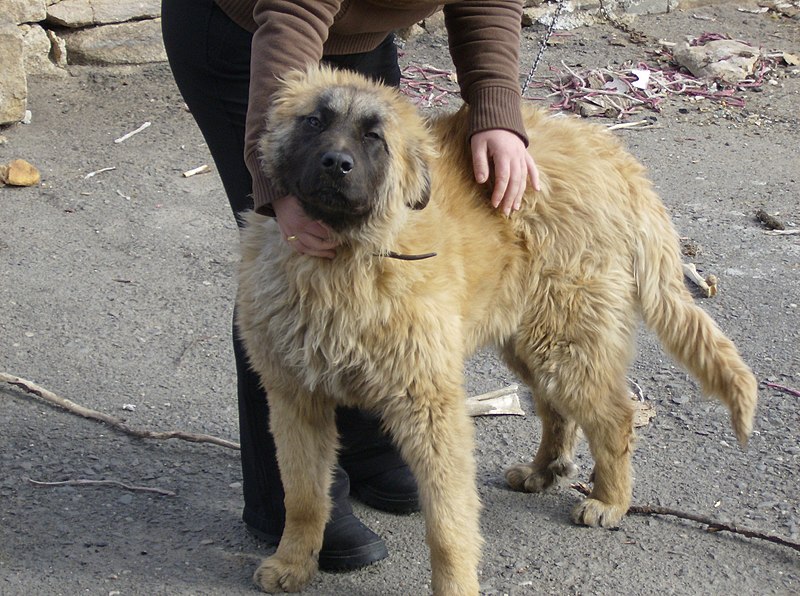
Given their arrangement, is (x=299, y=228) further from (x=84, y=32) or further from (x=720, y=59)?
(x=720, y=59)

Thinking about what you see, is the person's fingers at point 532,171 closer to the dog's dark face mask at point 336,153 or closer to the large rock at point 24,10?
the dog's dark face mask at point 336,153

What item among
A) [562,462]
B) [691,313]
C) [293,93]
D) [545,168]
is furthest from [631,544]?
[293,93]

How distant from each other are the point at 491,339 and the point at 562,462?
26.8 inches

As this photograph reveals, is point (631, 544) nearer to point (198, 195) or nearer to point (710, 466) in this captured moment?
point (710, 466)

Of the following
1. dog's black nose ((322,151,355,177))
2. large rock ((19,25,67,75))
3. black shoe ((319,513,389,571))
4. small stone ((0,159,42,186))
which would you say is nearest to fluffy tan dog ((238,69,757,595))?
dog's black nose ((322,151,355,177))

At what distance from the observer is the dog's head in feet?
8.79

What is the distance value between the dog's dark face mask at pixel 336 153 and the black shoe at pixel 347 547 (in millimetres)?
1061

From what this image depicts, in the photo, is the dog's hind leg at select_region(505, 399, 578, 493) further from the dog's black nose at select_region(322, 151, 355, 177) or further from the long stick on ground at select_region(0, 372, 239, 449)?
the dog's black nose at select_region(322, 151, 355, 177)

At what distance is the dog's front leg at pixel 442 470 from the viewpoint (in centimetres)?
296

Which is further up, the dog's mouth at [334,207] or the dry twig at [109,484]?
the dog's mouth at [334,207]

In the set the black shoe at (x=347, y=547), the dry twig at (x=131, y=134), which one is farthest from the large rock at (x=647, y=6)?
the black shoe at (x=347, y=547)

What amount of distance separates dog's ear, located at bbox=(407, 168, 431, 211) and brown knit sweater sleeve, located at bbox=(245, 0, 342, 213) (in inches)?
15.6

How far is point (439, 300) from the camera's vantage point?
296cm

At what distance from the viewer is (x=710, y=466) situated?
3.85 meters
